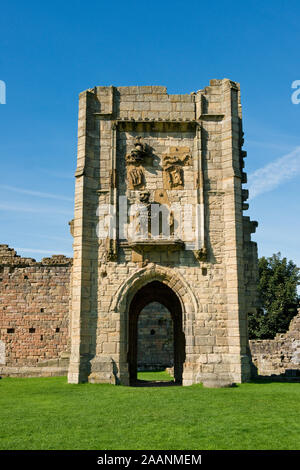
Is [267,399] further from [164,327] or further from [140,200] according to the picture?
[164,327]

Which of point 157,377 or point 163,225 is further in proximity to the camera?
point 157,377

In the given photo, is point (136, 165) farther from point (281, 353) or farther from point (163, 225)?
point (281, 353)

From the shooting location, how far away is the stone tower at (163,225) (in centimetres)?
1401

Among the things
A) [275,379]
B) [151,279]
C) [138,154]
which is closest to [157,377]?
[275,379]

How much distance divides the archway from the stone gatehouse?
2.81m

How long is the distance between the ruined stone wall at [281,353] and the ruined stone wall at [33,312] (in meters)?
9.83

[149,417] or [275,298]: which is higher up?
[275,298]

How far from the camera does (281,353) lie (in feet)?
78.6

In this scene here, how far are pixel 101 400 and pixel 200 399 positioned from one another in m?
2.14

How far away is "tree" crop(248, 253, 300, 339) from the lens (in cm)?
3616

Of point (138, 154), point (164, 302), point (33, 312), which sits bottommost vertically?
point (33, 312)

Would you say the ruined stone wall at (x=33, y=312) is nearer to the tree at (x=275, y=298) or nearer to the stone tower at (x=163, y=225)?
the stone tower at (x=163, y=225)

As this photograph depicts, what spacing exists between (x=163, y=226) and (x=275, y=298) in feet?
81.9

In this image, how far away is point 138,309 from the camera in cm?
1891
